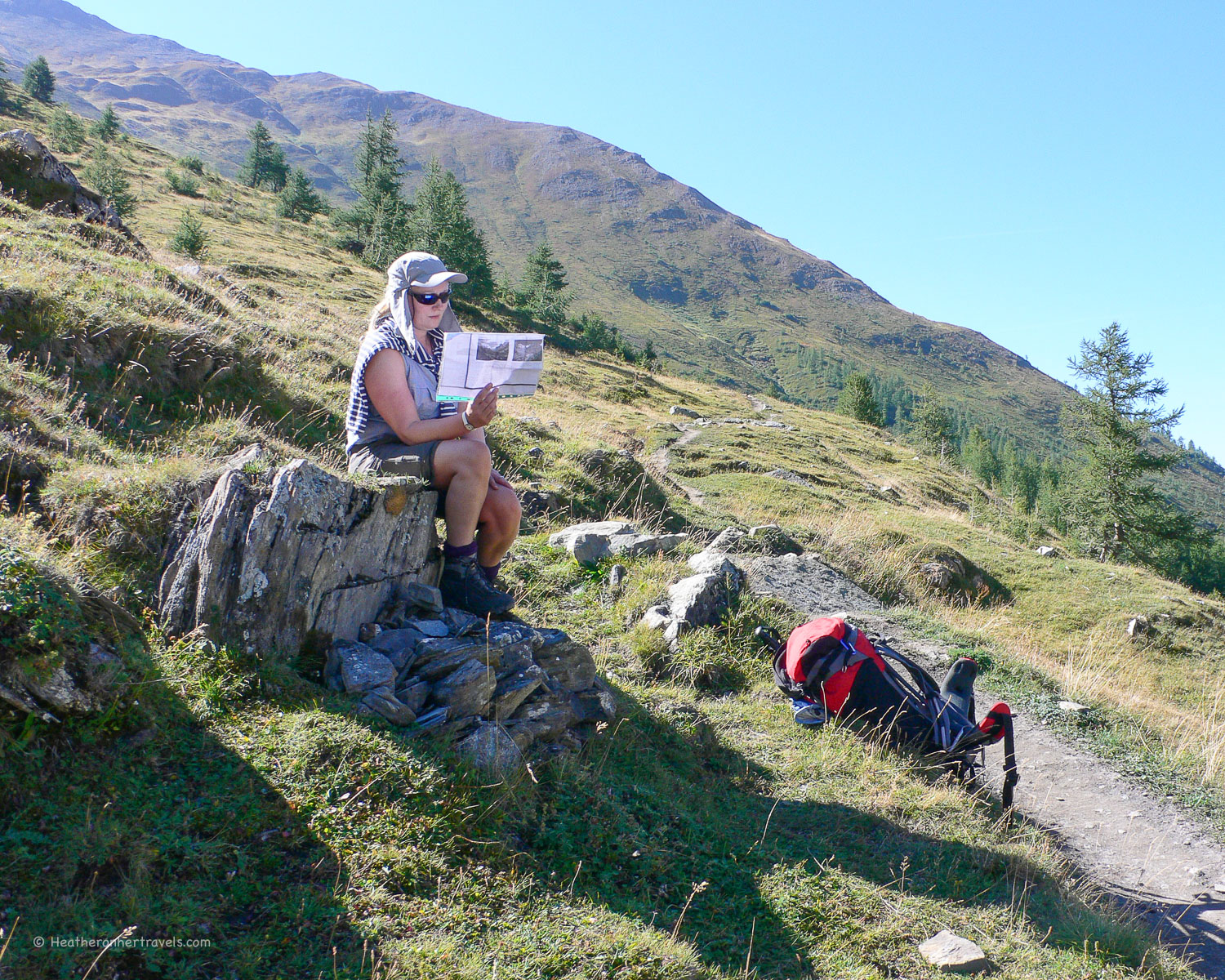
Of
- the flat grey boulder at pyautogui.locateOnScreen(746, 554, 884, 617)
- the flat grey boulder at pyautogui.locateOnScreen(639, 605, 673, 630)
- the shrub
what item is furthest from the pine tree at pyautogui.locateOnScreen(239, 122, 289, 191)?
the shrub

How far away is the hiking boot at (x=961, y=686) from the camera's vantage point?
5.95 metres

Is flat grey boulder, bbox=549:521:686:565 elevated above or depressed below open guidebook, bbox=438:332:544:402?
below

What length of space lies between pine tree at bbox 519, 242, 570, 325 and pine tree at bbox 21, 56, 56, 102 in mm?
45319

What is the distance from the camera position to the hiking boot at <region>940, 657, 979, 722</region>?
595 cm

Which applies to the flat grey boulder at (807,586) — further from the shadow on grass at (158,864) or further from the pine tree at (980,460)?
the pine tree at (980,460)

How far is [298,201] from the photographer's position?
2156 inches

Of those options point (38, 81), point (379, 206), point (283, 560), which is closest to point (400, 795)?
point (283, 560)

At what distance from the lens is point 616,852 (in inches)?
150

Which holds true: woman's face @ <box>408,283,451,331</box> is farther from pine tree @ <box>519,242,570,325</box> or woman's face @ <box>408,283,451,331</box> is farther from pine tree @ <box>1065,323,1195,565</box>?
pine tree @ <box>519,242,570,325</box>

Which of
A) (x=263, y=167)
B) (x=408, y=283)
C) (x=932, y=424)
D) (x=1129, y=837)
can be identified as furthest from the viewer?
(x=263, y=167)

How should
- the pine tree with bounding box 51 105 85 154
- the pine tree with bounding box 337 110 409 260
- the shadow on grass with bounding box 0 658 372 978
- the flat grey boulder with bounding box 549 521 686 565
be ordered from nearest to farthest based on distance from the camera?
the shadow on grass with bounding box 0 658 372 978, the flat grey boulder with bounding box 549 521 686 565, the pine tree with bounding box 337 110 409 260, the pine tree with bounding box 51 105 85 154

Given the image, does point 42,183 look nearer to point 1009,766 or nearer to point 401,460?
point 401,460

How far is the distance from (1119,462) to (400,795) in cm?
3644

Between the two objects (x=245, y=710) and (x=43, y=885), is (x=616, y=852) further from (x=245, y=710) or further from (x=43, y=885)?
(x=43, y=885)
